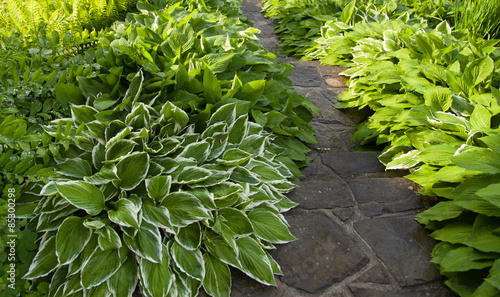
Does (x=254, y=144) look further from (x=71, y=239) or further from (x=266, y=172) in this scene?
(x=71, y=239)

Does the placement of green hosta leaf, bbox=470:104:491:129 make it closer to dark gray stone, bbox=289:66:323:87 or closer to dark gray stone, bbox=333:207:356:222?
dark gray stone, bbox=333:207:356:222

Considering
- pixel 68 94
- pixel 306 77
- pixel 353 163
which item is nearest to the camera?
pixel 68 94

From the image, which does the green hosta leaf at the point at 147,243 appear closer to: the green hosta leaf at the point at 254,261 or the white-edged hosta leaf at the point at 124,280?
the white-edged hosta leaf at the point at 124,280

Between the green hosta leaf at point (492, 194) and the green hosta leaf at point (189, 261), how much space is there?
1.43 meters

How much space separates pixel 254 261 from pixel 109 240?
748mm

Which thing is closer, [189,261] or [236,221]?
[189,261]

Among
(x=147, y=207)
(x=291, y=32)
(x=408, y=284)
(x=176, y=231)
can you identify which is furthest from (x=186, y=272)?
(x=291, y=32)

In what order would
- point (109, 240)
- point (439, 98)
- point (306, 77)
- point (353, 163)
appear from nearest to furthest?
point (109, 240), point (439, 98), point (353, 163), point (306, 77)

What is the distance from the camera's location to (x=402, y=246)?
217cm

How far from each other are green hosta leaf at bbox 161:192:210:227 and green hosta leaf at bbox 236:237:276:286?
0.30m

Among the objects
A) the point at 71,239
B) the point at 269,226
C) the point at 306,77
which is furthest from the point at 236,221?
the point at 306,77

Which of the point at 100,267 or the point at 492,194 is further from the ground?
the point at 492,194

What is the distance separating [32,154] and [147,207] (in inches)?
25.5

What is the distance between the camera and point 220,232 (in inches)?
76.9
